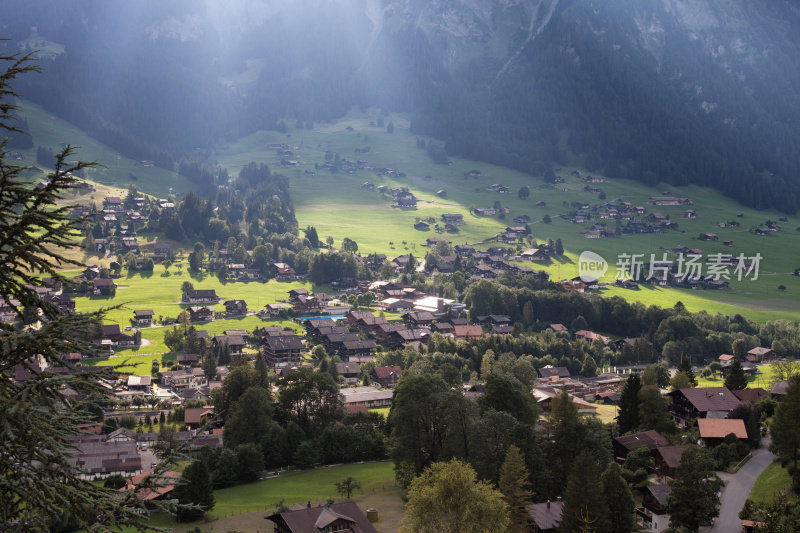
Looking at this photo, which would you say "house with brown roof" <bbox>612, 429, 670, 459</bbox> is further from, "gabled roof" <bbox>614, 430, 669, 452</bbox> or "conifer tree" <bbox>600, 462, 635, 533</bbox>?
"conifer tree" <bbox>600, 462, 635, 533</bbox>

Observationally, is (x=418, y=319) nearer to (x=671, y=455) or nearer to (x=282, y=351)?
(x=282, y=351)

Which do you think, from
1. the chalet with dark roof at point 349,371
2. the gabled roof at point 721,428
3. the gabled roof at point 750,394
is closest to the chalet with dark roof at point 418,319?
the chalet with dark roof at point 349,371

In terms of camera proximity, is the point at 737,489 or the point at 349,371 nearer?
the point at 737,489

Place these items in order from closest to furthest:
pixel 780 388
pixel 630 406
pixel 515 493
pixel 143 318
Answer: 1. pixel 515 493
2. pixel 630 406
3. pixel 780 388
4. pixel 143 318

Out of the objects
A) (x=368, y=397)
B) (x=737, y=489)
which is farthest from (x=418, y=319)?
(x=737, y=489)

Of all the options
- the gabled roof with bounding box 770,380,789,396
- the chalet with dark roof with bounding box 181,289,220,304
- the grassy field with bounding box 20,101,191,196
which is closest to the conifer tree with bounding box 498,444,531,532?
the gabled roof with bounding box 770,380,789,396

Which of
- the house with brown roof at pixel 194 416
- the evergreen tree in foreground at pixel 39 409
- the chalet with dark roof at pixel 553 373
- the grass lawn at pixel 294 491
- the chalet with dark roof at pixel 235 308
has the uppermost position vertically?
the evergreen tree in foreground at pixel 39 409

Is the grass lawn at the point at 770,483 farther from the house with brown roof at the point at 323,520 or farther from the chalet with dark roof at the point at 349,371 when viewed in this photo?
A: the chalet with dark roof at the point at 349,371
